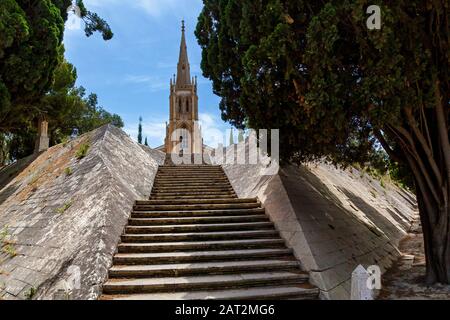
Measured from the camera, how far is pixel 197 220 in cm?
689

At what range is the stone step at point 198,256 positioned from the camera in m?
5.27

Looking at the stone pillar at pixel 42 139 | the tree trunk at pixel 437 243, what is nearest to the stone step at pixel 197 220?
the tree trunk at pixel 437 243

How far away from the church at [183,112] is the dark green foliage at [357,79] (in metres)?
40.7

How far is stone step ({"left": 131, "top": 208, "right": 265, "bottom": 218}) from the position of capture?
6.97 metres

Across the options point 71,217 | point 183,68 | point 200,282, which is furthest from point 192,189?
point 183,68

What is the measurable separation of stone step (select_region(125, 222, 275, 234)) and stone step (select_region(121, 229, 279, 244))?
6.9 inches

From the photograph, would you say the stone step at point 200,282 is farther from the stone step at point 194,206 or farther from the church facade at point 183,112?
the church facade at point 183,112

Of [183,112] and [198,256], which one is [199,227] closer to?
[198,256]

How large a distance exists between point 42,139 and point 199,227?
13.9m

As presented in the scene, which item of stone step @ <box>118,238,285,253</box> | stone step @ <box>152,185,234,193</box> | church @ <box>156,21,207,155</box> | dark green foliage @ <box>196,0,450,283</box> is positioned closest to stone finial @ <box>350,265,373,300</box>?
stone step @ <box>118,238,285,253</box>

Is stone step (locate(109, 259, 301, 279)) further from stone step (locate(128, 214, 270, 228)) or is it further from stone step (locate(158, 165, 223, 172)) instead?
stone step (locate(158, 165, 223, 172))

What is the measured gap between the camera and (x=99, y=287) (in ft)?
A: 14.5

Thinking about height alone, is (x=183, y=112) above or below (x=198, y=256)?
above
